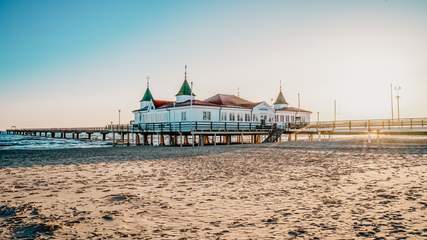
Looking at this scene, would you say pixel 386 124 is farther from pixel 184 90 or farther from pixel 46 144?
pixel 46 144

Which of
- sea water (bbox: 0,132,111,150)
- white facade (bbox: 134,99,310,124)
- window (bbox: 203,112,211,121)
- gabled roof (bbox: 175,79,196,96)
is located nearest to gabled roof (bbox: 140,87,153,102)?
white facade (bbox: 134,99,310,124)

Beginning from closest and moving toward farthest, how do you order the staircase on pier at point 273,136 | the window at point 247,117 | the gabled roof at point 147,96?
the staircase on pier at point 273,136, the window at point 247,117, the gabled roof at point 147,96

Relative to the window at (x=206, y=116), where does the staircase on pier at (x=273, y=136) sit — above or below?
below

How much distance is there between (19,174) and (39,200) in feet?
20.9

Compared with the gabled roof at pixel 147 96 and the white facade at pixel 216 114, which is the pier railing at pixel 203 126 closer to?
the white facade at pixel 216 114

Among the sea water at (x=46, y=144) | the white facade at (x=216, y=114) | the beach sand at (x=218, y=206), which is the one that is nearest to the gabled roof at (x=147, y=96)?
the white facade at (x=216, y=114)

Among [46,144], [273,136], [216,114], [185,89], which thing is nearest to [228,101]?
[216,114]

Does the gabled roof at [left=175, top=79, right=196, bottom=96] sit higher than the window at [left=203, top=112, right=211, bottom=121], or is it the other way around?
the gabled roof at [left=175, top=79, right=196, bottom=96]

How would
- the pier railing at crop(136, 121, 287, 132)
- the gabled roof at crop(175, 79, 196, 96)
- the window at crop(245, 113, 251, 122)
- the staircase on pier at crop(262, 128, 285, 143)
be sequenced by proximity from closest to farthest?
the pier railing at crop(136, 121, 287, 132) < the staircase on pier at crop(262, 128, 285, 143) < the window at crop(245, 113, 251, 122) < the gabled roof at crop(175, 79, 196, 96)

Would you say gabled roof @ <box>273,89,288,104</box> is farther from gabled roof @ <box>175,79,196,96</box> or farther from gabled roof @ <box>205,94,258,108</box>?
gabled roof @ <box>175,79,196,96</box>

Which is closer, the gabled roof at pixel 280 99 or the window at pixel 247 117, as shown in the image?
the window at pixel 247 117

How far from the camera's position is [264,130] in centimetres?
4294

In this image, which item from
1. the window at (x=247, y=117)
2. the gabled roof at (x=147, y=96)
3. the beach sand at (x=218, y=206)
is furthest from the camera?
the gabled roof at (x=147, y=96)

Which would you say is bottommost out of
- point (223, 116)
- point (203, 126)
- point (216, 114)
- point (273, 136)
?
point (273, 136)
